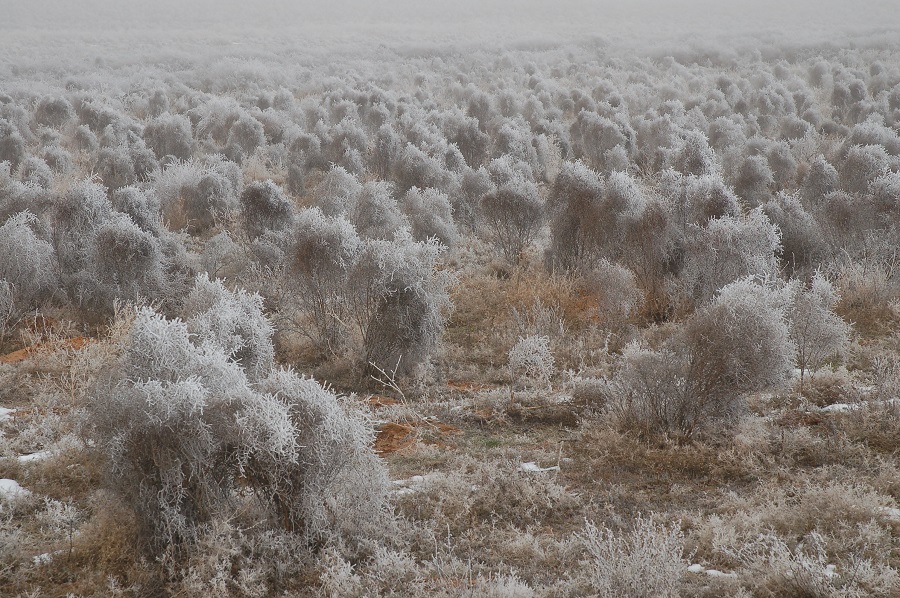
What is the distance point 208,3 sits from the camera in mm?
64250

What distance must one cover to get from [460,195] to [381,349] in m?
6.85

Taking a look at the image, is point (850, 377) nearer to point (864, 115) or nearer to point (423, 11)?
point (864, 115)

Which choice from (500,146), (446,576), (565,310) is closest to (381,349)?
(565,310)

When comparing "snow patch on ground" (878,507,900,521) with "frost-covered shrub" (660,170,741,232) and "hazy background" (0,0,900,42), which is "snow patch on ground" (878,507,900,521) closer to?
"frost-covered shrub" (660,170,741,232)

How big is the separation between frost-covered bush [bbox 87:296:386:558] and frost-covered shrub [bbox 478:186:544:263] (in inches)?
312

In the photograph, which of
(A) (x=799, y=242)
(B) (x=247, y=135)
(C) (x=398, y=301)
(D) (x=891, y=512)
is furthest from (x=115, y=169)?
(D) (x=891, y=512)

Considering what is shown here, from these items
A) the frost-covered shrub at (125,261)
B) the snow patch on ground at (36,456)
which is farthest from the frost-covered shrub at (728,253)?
the snow patch on ground at (36,456)

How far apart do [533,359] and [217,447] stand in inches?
170

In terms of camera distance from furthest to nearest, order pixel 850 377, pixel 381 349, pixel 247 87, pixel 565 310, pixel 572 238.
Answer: pixel 247 87 < pixel 572 238 < pixel 565 310 < pixel 381 349 < pixel 850 377

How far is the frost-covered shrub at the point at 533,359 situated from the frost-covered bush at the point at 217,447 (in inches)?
134

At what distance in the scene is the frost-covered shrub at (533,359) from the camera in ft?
28.2

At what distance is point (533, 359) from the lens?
8.62 m

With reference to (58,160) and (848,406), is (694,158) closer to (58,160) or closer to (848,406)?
(848,406)

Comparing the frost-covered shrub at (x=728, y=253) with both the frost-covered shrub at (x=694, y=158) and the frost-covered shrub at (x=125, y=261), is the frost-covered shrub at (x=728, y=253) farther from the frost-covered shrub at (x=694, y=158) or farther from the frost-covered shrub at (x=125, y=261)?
the frost-covered shrub at (x=125, y=261)
